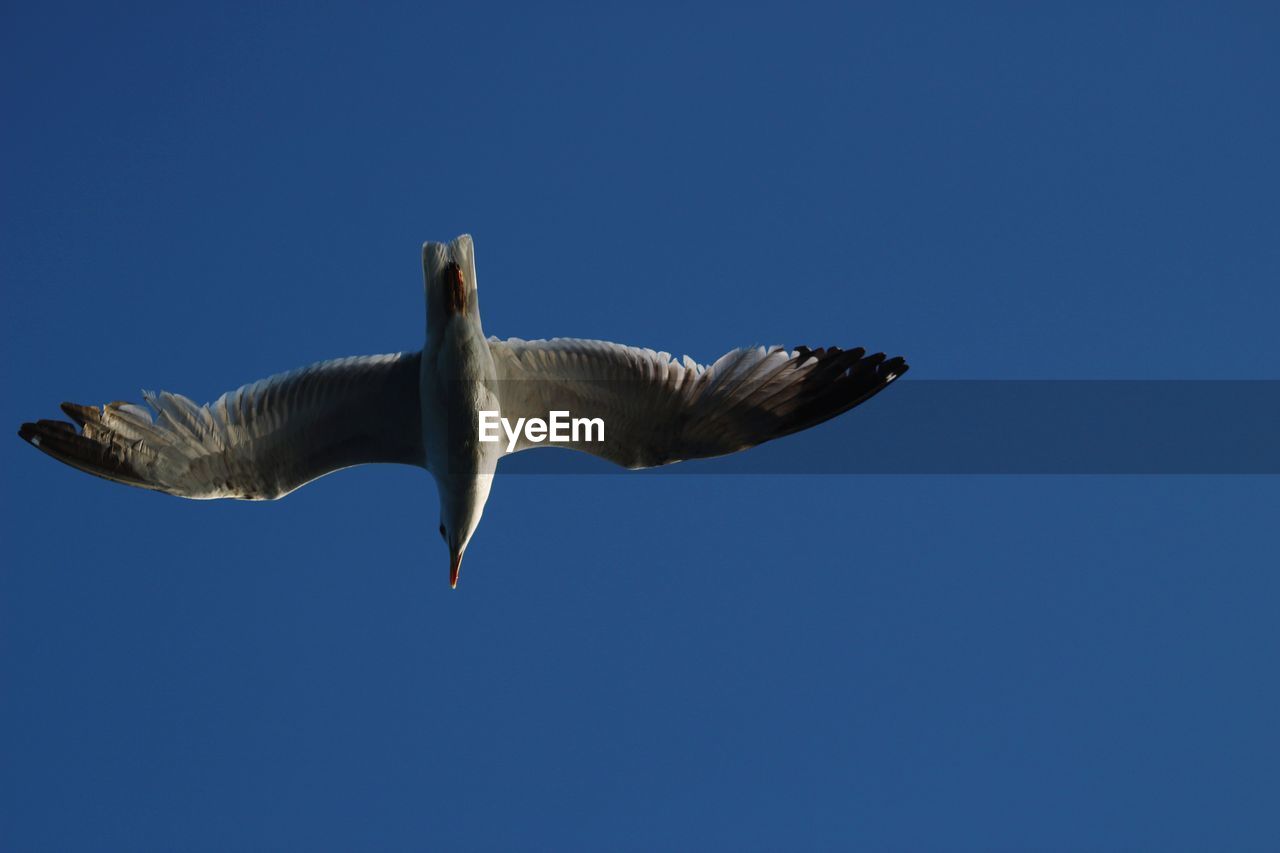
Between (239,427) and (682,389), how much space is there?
10.5 ft

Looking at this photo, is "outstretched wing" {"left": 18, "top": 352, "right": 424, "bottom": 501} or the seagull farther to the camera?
"outstretched wing" {"left": 18, "top": 352, "right": 424, "bottom": 501}

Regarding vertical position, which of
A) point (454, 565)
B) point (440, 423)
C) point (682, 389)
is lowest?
point (454, 565)

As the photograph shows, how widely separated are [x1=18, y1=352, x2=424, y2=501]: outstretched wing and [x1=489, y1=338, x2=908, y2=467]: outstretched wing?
857mm

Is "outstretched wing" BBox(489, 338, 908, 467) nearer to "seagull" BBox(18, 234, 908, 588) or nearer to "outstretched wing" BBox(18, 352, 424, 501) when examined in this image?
"seagull" BBox(18, 234, 908, 588)

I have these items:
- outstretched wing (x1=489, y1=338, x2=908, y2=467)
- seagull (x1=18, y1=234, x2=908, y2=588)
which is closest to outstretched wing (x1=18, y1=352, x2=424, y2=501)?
seagull (x1=18, y1=234, x2=908, y2=588)

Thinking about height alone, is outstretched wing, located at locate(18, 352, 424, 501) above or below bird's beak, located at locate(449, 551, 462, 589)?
above

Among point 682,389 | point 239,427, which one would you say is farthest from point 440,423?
point 682,389

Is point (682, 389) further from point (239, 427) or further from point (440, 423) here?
point (239, 427)

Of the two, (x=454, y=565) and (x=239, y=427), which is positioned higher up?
(x=239, y=427)

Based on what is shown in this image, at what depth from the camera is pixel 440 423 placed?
29.0 ft

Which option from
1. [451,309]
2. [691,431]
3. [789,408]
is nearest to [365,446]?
[451,309]

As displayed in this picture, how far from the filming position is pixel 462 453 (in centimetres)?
886

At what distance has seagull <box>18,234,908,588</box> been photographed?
9.02 meters

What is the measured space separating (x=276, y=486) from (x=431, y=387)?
5.05 feet
